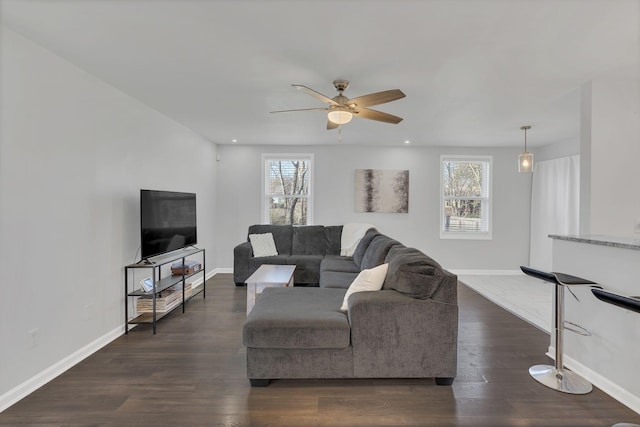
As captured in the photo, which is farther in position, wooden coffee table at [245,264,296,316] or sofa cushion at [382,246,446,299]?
wooden coffee table at [245,264,296,316]

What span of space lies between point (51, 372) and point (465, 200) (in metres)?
6.23

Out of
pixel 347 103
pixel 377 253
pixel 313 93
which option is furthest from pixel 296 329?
pixel 347 103

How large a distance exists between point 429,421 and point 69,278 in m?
2.85

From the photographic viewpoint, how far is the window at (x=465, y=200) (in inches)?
234

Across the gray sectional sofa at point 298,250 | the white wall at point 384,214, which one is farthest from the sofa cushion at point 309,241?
the white wall at point 384,214

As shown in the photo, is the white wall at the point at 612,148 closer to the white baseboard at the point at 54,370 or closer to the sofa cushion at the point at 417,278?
the sofa cushion at the point at 417,278

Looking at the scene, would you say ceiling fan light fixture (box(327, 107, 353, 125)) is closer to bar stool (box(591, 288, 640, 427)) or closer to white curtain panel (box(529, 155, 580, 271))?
bar stool (box(591, 288, 640, 427))

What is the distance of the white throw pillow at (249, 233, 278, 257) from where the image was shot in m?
5.04

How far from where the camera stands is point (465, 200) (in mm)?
5973

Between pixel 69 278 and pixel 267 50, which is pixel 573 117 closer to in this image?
pixel 267 50

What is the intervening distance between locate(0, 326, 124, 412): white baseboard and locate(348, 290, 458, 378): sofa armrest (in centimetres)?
225

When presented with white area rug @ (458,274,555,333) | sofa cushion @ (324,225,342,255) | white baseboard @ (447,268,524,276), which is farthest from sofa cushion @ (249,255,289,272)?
white baseboard @ (447,268,524,276)

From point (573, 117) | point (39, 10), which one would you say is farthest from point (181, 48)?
point (573, 117)

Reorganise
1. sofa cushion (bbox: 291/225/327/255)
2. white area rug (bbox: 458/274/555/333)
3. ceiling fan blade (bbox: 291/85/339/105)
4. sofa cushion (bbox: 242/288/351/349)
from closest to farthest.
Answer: sofa cushion (bbox: 242/288/351/349) → ceiling fan blade (bbox: 291/85/339/105) → white area rug (bbox: 458/274/555/333) → sofa cushion (bbox: 291/225/327/255)
